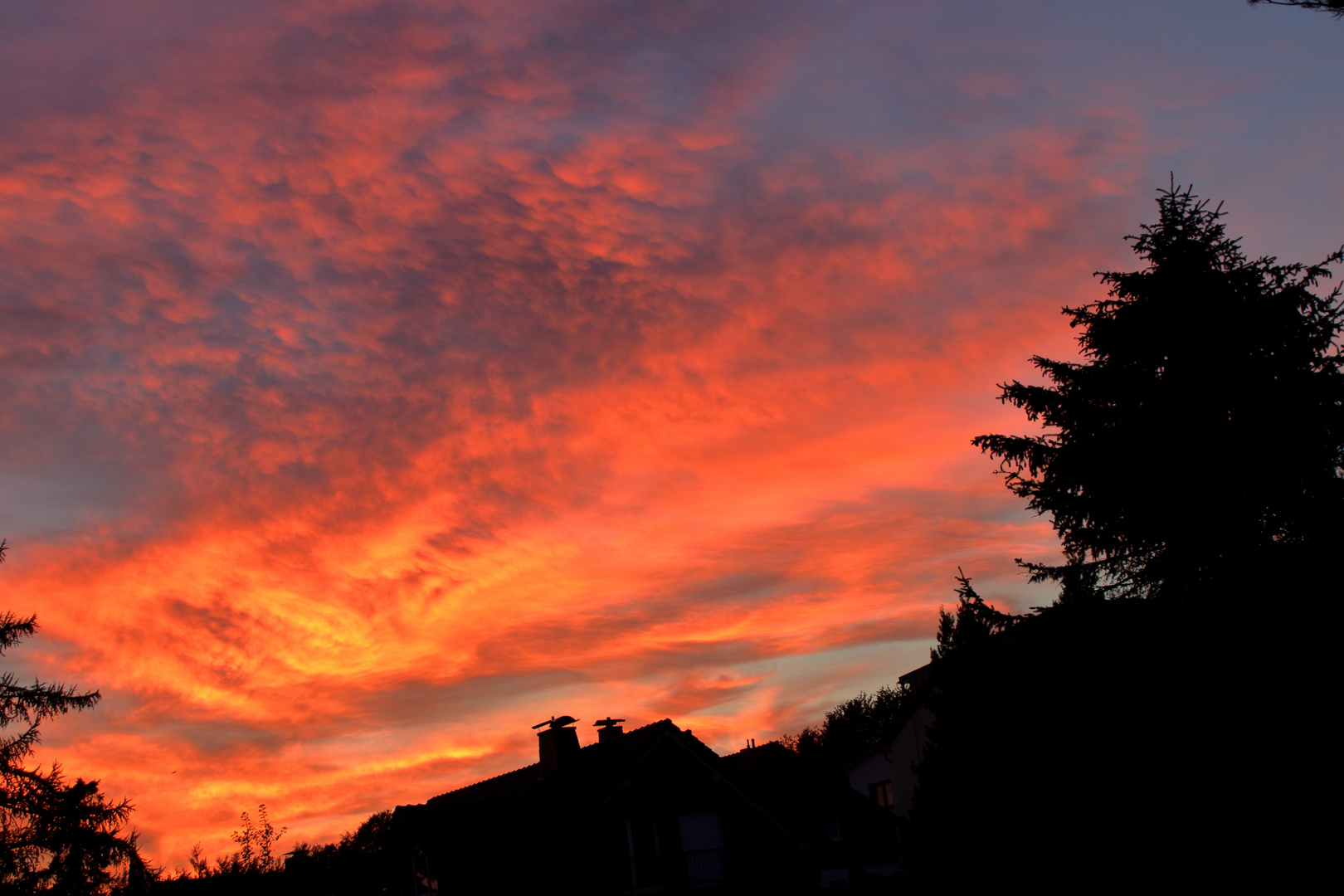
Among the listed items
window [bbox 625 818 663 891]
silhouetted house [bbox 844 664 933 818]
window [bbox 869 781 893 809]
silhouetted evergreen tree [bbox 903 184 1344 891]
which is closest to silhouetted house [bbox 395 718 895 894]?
window [bbox 625 818 663 891]

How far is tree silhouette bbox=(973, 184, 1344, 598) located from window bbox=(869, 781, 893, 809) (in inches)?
1511

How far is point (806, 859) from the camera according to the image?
34.5 m

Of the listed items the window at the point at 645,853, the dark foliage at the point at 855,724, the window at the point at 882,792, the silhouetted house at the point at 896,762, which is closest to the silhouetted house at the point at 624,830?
the window at the point at 645,853

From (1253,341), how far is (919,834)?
1431 cm

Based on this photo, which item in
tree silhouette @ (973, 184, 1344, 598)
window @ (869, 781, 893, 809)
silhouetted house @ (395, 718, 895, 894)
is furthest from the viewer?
window @ (869, 781, 893, 809)

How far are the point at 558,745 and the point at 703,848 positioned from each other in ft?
21.9

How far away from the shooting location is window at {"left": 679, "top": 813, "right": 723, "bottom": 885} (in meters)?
33.5

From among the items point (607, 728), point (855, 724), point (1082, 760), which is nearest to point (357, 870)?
point (607, 728)

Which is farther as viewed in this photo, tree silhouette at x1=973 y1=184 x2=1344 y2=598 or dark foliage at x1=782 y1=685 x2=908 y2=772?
dark foliage at x1=782 y1=685 x2=908 y2=772

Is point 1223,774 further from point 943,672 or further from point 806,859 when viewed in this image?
point 806,859

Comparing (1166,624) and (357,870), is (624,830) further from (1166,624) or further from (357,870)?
(1166,624)

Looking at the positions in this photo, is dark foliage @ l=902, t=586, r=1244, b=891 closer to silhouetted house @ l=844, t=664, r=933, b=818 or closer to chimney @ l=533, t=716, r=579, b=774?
chimney @ l=533, t=716, r=579, b=774

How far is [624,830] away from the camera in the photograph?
3325 centimetres

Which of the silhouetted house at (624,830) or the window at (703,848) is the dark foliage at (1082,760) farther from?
the window at (703,848)
